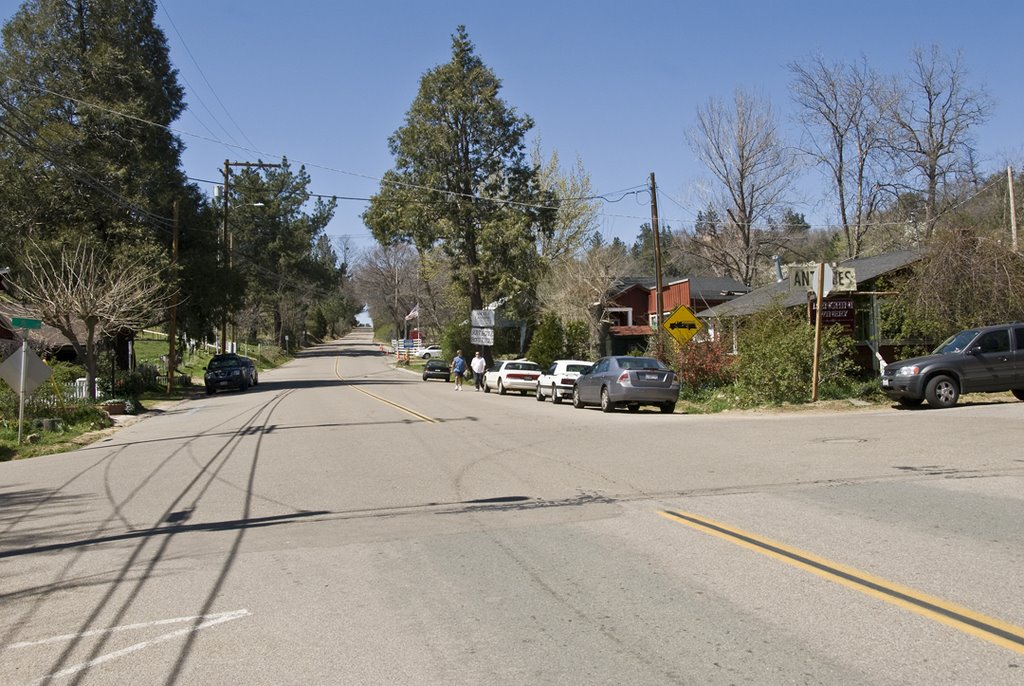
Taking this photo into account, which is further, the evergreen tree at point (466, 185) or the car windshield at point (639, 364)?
the evergreen tree at point (466, 185)

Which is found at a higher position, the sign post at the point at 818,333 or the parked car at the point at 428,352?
the sign post at the point at 818,333

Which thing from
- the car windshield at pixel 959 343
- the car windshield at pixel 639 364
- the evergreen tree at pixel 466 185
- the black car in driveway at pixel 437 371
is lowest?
the black car in driveway at pixel 437 371

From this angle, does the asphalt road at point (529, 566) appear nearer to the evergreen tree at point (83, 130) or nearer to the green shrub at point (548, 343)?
the evergreen tree at point (83, 130)

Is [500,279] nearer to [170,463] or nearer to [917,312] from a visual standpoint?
[917,312]

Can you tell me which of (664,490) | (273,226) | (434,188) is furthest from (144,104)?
(273,226)

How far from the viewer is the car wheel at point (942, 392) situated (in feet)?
63.6

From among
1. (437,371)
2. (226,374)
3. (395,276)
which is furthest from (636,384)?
(395,276)

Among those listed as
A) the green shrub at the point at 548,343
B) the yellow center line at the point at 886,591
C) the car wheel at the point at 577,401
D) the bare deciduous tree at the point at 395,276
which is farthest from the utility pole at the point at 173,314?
the bare deciduous tree at the point at 395,276

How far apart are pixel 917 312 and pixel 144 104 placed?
31828mm

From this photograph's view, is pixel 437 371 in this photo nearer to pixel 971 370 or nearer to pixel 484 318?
pixel 484 318

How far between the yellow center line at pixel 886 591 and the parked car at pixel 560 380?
20.6 m

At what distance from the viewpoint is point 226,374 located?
39656mm

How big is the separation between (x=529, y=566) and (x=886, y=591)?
261cm

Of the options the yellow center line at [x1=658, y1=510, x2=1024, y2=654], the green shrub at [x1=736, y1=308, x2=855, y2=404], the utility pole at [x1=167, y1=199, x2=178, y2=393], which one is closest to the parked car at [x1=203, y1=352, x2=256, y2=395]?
the utility pole at [x1=167, y1=199, x2=178, y2=393]
